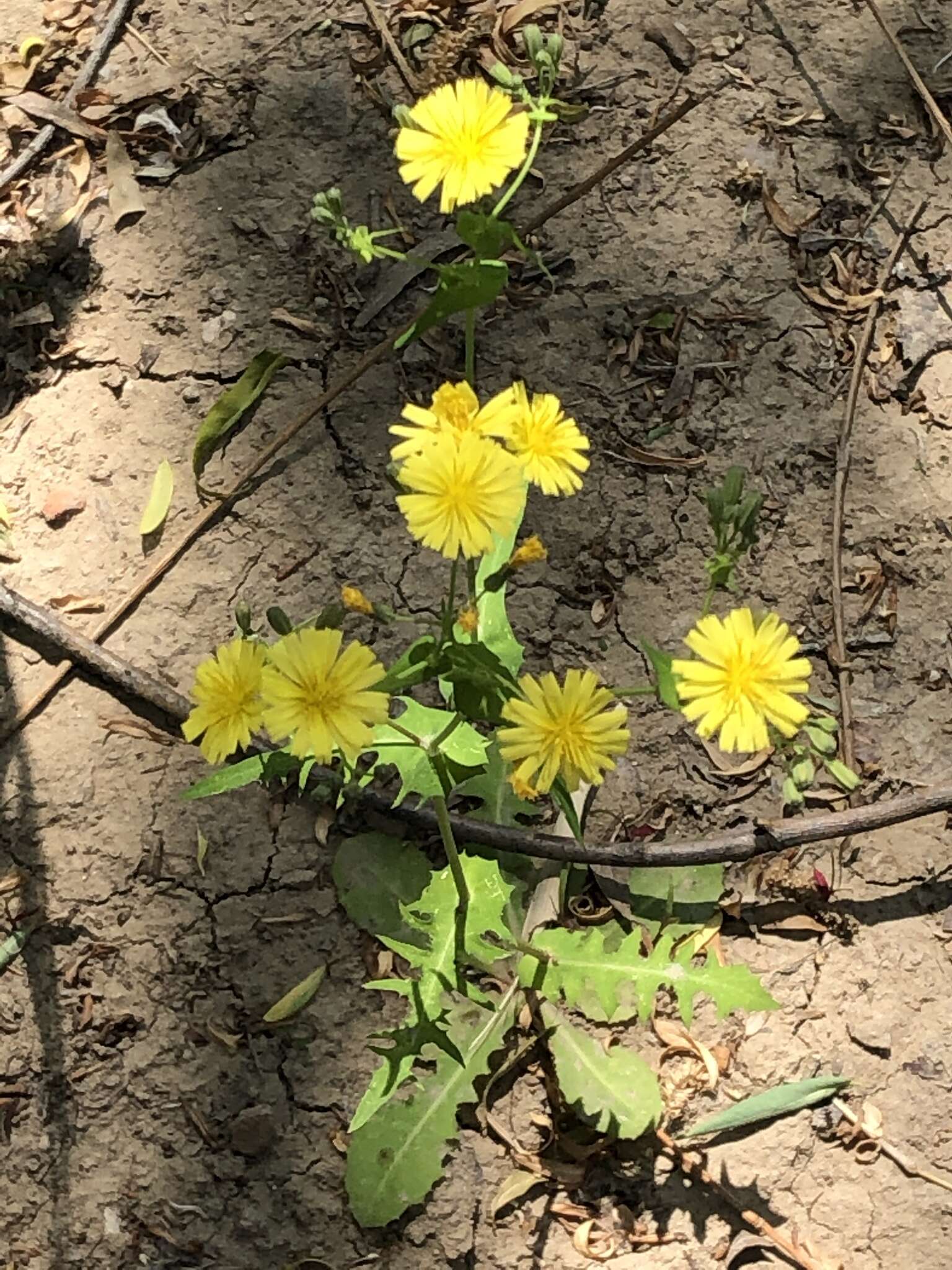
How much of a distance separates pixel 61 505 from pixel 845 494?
181cm

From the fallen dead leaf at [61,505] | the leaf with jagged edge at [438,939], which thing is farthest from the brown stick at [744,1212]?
the fallen dead leaf at [61,505]

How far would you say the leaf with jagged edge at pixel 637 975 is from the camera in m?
2.06

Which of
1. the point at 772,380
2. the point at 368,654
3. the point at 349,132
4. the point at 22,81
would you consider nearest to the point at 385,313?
the point at 349,132

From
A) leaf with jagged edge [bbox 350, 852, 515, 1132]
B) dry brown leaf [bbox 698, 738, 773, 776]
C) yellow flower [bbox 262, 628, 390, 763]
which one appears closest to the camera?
yellow flower [bbox 262, 628, 390, 763]

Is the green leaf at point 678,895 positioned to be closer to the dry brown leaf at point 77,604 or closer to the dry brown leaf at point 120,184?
the dry brown leaf at point 77,604

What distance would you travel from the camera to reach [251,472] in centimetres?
269

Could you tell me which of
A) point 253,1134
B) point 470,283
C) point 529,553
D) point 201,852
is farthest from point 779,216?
point 253,1134

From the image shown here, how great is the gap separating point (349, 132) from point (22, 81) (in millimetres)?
883

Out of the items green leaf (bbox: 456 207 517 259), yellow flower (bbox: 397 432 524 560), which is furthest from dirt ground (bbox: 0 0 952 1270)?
yellow flower (bbox: 397 432 524 560)

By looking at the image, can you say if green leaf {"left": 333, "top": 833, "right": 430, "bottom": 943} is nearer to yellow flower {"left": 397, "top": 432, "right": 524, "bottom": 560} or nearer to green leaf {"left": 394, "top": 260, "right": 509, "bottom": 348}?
yellow flower {"left": 397, "top": 432, "right": 524, "bottom": 560}

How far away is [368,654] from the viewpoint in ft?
5.27

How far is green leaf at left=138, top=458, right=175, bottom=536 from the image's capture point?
2.67 metres

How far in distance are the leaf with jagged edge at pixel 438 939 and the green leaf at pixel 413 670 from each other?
503 mm

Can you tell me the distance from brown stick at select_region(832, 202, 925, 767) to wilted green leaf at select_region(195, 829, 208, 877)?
1.34m
